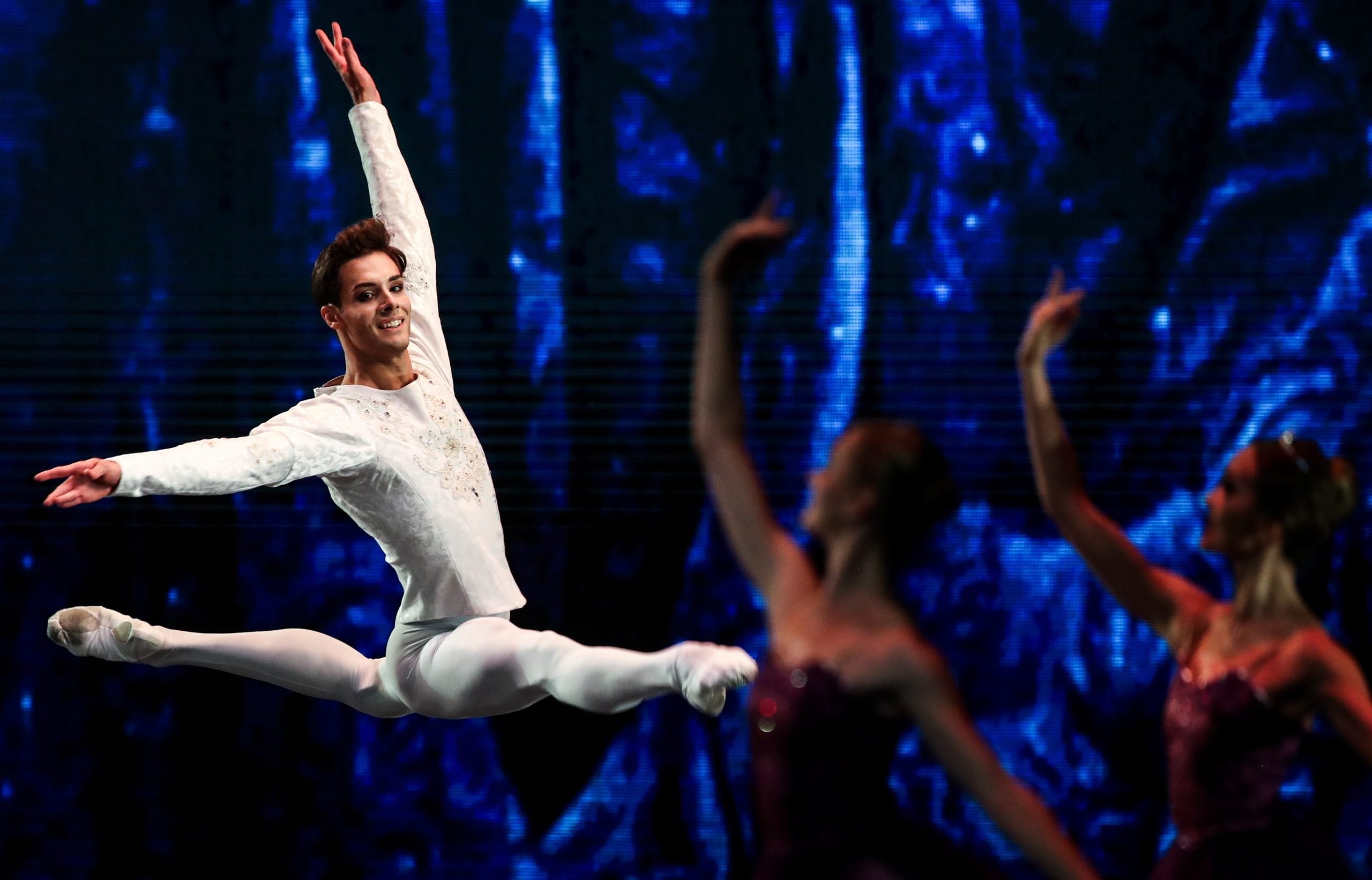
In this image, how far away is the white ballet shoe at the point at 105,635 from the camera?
11.6 feet

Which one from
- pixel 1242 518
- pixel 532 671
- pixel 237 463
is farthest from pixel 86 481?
pixel 1242 518

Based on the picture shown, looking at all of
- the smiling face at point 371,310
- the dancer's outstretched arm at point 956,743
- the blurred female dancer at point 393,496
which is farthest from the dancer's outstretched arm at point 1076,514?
the smiling face at point 371,310

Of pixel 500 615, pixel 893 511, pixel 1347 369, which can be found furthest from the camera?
pixel 1347 369

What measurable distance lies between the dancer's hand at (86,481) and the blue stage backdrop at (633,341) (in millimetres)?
1719

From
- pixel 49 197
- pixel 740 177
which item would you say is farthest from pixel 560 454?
pixel 49 197

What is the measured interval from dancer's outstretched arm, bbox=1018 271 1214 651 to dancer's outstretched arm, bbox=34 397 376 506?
1.51m

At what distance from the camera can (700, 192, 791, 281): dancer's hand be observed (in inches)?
76.5

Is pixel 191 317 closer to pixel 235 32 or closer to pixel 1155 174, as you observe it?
pixel 235 32

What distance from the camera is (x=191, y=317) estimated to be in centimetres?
456

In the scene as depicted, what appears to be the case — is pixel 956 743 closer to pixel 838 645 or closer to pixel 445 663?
pixel 838 645

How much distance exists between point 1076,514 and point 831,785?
63 centimetres

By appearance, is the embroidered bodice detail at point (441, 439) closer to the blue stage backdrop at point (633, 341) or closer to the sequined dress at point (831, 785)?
the blue stage backdrop at point (633, 341)

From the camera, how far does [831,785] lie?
1924 mm

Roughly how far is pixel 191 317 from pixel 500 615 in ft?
5.61
